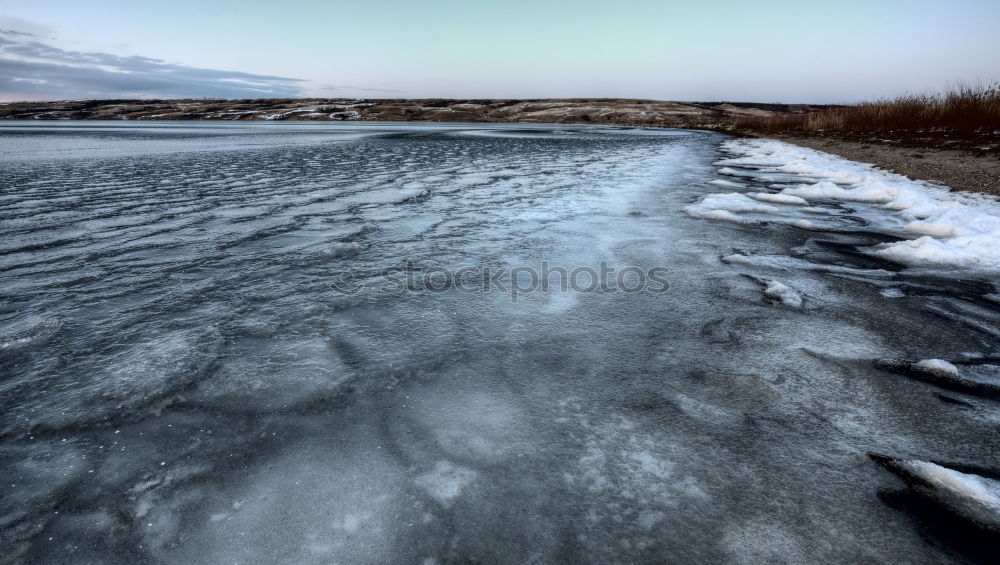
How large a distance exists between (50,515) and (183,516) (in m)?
0.48

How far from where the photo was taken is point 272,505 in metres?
1.69

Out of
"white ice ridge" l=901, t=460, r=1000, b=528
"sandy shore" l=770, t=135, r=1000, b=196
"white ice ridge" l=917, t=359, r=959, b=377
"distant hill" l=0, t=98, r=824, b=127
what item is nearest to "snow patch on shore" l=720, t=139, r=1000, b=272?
"sandy shore" l=770, t=135, r=1000, b=196

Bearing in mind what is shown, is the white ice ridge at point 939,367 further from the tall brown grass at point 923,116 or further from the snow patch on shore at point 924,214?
the tall brown grass at point 923,116

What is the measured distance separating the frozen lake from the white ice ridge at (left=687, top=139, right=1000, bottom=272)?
0.06 metres

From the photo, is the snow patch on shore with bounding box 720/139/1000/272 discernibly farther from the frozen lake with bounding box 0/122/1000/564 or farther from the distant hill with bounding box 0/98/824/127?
the distant hill with bounding box 0/98/824/127

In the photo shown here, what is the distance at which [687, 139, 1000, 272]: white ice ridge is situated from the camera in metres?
4.55

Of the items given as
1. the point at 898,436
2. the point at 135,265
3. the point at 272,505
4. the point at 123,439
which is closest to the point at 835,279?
the point at 898,436

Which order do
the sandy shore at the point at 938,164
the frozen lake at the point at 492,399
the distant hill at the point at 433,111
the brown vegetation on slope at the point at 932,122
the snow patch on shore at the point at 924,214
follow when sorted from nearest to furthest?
the frozen lake at the point at 492,399, the snow patch on shore at the point at 924,214, the sandy shore at the point at 938,164, the brown vegetation on slope at the point at 932,122, the distant hill at the point at 433,111

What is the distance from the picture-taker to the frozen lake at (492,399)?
1.59 metres

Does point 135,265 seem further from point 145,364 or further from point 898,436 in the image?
point 898,436

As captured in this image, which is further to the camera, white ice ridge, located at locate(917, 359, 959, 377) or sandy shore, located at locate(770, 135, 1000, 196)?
sandy shore, located at locate(770, 135, 1000, 196)

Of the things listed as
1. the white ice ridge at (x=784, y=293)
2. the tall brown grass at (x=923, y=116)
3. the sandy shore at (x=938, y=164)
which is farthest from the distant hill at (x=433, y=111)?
the white ice ridge at (x=784, y=293)

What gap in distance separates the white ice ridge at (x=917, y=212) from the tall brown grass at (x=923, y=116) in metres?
8.84

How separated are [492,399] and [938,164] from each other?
13654 millimetres
